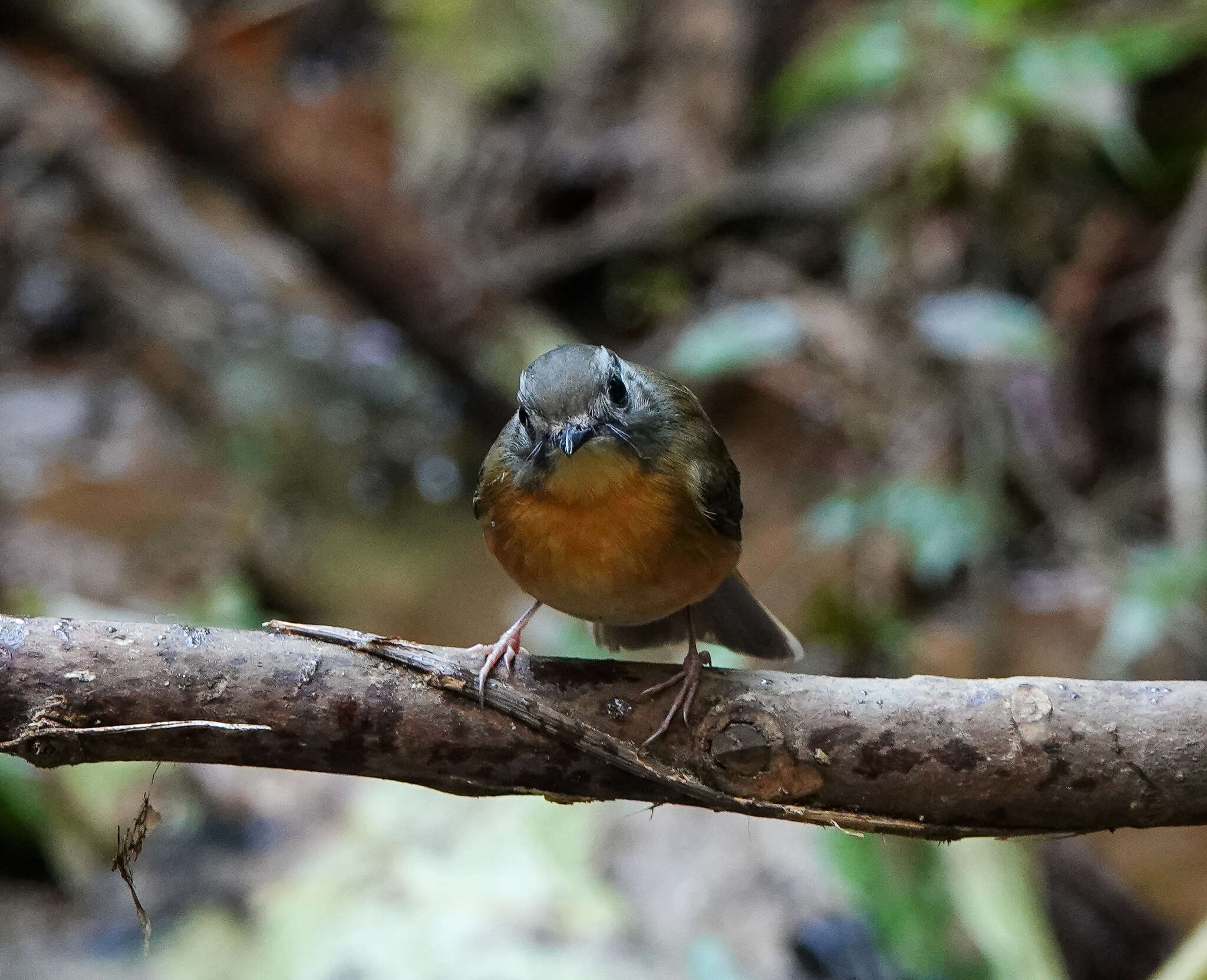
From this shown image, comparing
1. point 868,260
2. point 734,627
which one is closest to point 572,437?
point 734,627

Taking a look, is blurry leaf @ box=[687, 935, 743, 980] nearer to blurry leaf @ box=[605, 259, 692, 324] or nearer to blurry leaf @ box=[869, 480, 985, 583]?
blurry leaf @ box=[869, 480, 985, 583]

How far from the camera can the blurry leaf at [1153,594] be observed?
4246mm

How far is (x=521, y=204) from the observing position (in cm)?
855

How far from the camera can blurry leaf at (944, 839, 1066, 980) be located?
352cm

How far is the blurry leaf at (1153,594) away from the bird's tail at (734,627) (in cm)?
190

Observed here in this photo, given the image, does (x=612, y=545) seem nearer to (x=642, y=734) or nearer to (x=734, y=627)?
(x=642, y=734)

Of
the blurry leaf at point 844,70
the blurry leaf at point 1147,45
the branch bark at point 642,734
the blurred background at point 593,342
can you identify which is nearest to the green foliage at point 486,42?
the blurred background at point 593,342

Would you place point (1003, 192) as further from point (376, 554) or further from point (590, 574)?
point (590, 574)

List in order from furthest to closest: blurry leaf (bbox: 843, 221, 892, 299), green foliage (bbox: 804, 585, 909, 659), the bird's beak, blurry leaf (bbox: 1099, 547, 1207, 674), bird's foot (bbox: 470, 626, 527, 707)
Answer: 1. blurry leaf (bbox: 843, 221, 892, 299)
2. green foliage (bbox: 804, 585, 909, 659)
3. blurry leaf (bbox: 1099, 547, 1207, 674)
4. the bird's beak
5. bird's foot (bbox: 470, 626, 527, 707)

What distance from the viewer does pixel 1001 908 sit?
370cm

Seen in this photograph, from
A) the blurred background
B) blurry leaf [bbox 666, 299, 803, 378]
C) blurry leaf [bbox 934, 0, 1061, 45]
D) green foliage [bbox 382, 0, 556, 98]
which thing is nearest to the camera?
the blurred background

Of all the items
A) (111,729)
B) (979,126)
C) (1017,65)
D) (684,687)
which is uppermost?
(1017,65)

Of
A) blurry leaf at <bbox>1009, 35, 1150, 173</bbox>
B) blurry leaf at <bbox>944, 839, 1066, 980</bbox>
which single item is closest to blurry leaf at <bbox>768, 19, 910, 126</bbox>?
blurry leaf at <bbox>1009, 35, 1150, 173</bbox>

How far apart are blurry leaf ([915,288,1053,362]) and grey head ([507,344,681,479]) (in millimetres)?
2279
